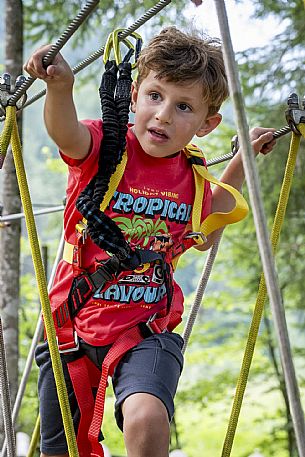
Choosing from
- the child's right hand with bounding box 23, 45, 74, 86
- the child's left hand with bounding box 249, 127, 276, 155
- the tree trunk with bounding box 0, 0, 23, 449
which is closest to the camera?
the child's right hand with bounding box 23, 45, 74, 86

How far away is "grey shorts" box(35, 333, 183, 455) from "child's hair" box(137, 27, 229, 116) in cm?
44

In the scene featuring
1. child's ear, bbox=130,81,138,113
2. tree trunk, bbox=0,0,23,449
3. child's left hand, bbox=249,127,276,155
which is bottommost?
child's ear, bbox=130,81,138,113

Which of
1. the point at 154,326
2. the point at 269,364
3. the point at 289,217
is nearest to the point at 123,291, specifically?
the point at 154,326

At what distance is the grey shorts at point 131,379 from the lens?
135 cm

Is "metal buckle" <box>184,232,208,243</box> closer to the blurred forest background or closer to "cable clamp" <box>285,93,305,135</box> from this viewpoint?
"cable clamp" <box>285,93,305,135</box>

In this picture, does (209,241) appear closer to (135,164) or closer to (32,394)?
(135,164)

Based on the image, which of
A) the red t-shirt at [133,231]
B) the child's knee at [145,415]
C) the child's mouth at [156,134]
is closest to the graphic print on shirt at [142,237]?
the red t-shirt at [133,231]

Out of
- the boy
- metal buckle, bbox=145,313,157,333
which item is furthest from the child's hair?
metal buckle, bbox=145,313,157,333

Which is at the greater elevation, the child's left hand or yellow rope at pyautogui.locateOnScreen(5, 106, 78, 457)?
the child's left hand

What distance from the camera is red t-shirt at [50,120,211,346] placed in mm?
1479

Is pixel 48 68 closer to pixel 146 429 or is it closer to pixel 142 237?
pixel 142 237

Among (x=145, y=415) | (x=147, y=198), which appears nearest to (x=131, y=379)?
(x=145, y=415)

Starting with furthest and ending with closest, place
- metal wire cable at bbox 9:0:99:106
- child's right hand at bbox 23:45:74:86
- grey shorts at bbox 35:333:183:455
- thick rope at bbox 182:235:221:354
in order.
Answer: thick rope at bbox 182:235:221:354 < grey shorts at bbox 35:333:183:455 < child's right hand at bbox 23:45:74:86 < metal wire cable at bbox 9:0:99:106

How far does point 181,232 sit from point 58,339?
0.29m
